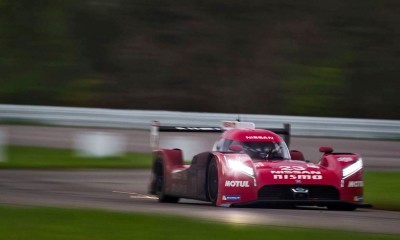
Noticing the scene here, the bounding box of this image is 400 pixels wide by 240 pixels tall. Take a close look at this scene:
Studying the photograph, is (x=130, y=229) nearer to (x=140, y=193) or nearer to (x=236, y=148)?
(x=236, y=148)

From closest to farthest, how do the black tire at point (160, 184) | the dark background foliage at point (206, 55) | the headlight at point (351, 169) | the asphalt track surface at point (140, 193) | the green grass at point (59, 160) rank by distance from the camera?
the asphalt track surface at point (140, 193) → the headlight at point (351, 169) → the black tire at point (160, 184) → the green grass at point (59, 160) → the dark background foliage at point (206, 55)

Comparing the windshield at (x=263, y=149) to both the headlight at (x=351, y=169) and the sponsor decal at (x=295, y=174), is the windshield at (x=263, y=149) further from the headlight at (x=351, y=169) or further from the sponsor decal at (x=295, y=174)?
the headlight at (x=351, y=169)

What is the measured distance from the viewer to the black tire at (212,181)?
13.0 meters

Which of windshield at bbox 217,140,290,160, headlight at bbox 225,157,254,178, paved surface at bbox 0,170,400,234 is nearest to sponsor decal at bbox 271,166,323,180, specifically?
headlight at bbox 225,157,254,178

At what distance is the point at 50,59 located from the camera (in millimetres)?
39344

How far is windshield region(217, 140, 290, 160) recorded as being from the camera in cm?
1381

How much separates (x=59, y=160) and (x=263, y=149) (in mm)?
9627

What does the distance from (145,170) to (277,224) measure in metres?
11.4

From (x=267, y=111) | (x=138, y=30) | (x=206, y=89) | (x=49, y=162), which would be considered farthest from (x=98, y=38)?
(x=49, y=162)

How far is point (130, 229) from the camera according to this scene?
9336 millimetres

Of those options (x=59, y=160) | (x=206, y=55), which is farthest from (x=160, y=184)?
(x=206, y=55)

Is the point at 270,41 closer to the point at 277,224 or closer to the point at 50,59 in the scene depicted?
the point at 50,59

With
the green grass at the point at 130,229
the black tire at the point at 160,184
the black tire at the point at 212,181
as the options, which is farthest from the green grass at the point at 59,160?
the green grass at the point at 130,229

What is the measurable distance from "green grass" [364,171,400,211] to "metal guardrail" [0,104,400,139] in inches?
341
